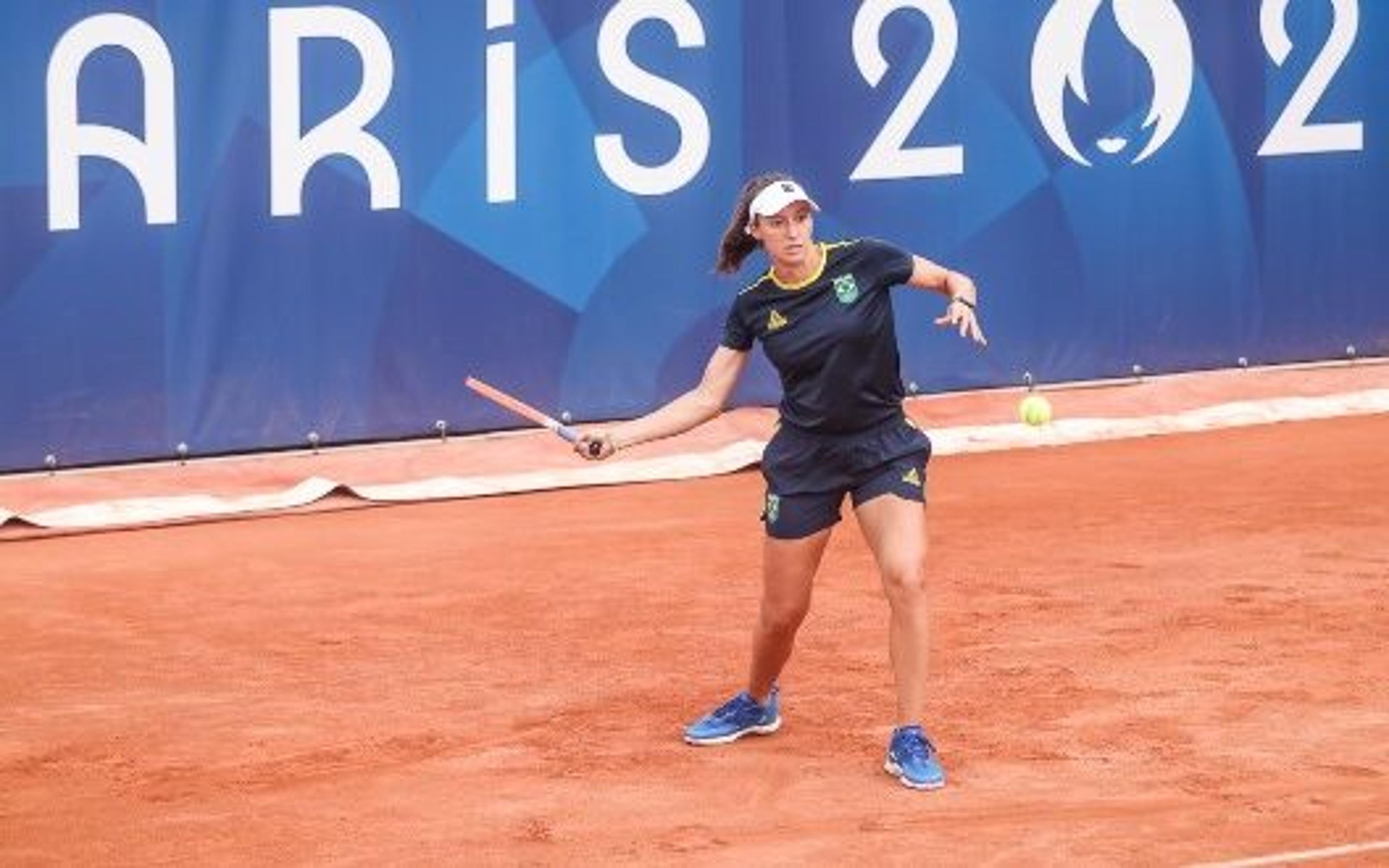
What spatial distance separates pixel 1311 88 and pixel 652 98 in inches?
179

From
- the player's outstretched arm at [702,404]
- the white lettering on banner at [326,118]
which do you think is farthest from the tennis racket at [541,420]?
the white lettering on banner at [326,118]

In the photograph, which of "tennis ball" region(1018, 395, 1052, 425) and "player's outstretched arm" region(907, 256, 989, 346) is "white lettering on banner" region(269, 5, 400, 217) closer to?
"tennis ball" region(1018, 395, 1052, 425)

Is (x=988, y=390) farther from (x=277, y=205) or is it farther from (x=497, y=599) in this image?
(x=497, y=599)

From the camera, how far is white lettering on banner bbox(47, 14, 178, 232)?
15.1 metres

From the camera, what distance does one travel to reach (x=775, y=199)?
955 cm

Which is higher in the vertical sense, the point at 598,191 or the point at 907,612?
the point at 598,191

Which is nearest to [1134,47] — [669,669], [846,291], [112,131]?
[112,131]

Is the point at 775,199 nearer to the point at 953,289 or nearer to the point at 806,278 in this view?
the point at 806,278

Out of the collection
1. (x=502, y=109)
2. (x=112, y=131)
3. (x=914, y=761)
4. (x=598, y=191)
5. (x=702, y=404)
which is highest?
(x=502, y=109)

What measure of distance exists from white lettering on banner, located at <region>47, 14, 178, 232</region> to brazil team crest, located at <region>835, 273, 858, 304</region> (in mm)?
6592

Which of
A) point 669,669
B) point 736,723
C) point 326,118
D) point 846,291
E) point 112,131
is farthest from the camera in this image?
point 326,118

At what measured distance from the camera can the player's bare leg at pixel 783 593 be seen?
9711mm

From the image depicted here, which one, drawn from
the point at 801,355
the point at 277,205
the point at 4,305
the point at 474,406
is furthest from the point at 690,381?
the point at 801,355

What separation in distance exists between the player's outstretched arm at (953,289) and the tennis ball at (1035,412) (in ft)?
23.0
